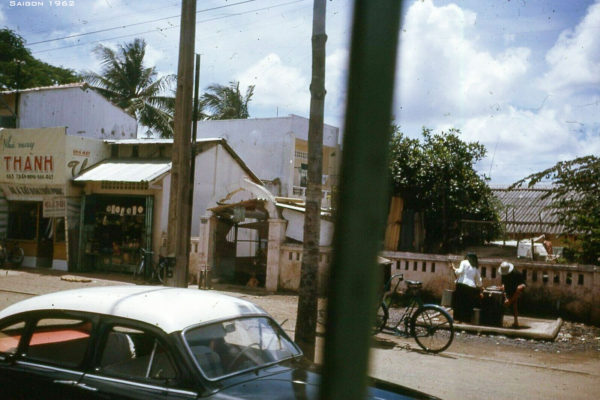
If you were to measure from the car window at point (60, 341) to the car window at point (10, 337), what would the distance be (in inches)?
5.0

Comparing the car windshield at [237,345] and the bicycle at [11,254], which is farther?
the bicycle at [11,254]

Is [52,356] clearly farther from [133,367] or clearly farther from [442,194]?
[442,194]

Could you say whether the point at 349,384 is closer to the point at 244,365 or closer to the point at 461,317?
the point at 244,365

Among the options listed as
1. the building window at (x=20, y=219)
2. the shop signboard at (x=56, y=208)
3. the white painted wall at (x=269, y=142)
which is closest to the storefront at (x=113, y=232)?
the shop signboard at (x=56, y=208)

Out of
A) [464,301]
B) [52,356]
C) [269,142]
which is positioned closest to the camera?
[52,356]

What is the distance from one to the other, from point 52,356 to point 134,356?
0.65m

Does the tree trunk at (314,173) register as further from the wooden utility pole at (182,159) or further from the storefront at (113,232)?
the storefront at (113,232)

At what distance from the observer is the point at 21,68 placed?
31.4 metres

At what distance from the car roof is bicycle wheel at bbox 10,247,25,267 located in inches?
639

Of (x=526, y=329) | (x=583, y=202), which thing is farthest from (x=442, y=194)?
(x=526, y=329)

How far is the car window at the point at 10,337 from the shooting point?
419cm

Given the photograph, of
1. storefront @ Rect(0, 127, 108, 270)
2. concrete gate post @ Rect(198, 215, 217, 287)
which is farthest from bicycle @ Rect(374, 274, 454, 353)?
storefront @ Rect(0, 127, 108, 270)

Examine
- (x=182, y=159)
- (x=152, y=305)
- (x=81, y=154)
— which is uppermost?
(x=81, y=154)

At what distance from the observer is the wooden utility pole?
9297mm
